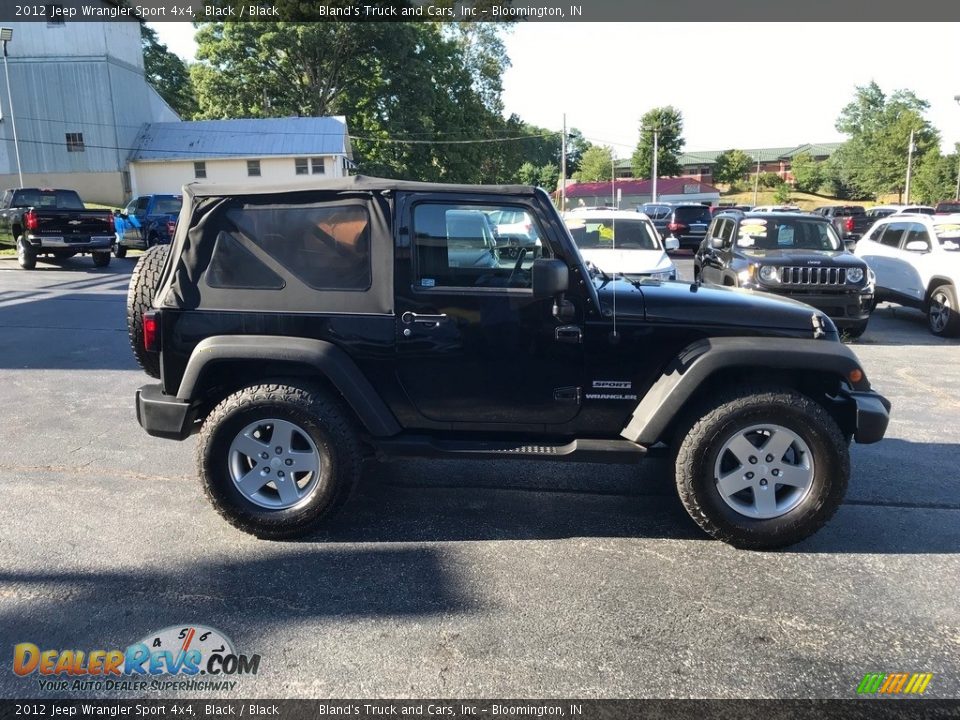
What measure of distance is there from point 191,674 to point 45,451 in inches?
126

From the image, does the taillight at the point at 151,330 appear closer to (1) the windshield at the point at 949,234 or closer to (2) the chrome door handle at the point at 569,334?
(2) the chrome door handle at the point at 569,334

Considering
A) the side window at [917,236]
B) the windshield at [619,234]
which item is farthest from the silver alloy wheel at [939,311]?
the windshield at [619,234]

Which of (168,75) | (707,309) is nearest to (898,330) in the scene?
(707,309)

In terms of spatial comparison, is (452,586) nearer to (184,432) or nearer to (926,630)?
(184,432)

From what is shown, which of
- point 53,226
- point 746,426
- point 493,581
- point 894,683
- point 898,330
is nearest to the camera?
point 894,683

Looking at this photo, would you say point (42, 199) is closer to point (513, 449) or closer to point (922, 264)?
point (513, 449)

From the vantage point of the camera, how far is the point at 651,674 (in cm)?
283

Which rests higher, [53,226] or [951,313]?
[53,226]

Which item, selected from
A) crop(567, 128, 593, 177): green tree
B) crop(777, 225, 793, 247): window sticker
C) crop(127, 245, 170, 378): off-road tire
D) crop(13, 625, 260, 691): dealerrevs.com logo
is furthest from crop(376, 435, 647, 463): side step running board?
crop(567, 128, 593, 177): green tree

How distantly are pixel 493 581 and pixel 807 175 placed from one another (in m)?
88.3

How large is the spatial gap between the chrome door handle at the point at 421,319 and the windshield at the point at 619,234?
718 centimetres

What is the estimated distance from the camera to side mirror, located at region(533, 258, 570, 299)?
11.9ft

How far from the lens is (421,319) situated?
3.88 meters

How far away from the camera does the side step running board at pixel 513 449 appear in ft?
12.7
